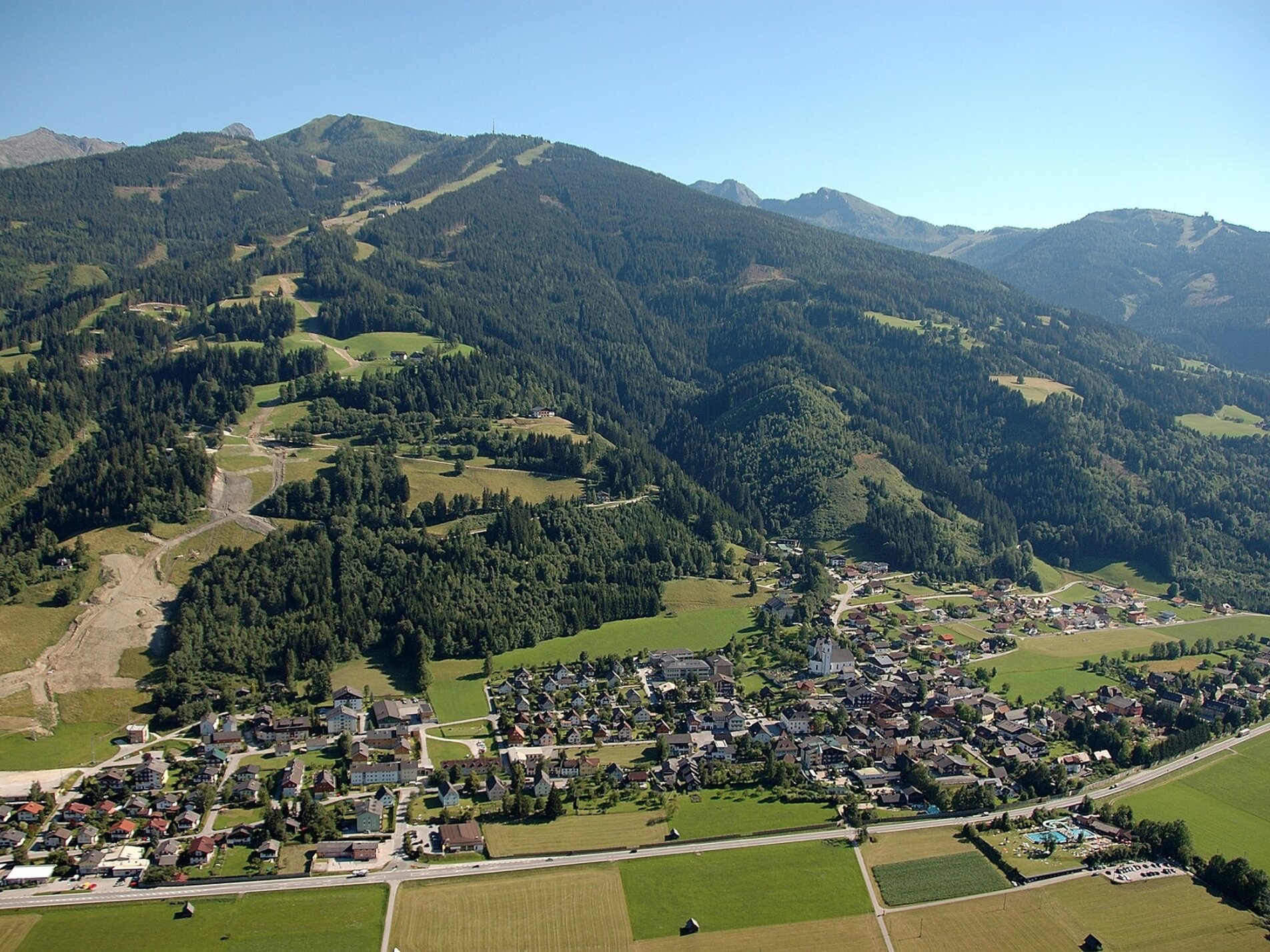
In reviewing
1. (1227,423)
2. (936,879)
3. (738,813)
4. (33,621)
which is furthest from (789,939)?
(1227,423)

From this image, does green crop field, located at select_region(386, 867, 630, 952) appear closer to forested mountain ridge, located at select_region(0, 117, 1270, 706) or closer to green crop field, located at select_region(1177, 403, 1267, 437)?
forested mountain ridge, located at select_region(0, 117, 1270, 706)

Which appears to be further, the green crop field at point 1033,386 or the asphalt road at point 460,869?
the green crop field at point 1033,386

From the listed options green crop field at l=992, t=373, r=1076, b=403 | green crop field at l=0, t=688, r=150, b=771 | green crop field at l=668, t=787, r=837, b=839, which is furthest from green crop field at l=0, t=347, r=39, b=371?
green crop field at l=992, t=373, r=1076, b=403

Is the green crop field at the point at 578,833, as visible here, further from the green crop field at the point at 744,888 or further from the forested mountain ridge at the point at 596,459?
the forested mountain ridge at the point at 596,459

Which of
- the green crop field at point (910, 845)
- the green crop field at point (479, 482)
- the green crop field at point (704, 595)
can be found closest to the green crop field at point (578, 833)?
the green crop field at point (910, 845)

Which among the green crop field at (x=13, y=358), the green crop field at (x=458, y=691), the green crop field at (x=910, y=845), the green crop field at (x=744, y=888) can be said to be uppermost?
the green crop field at (x=13, y=358)

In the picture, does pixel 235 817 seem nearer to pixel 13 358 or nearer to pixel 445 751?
pixel 445 751

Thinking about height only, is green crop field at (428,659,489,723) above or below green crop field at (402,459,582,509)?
below
